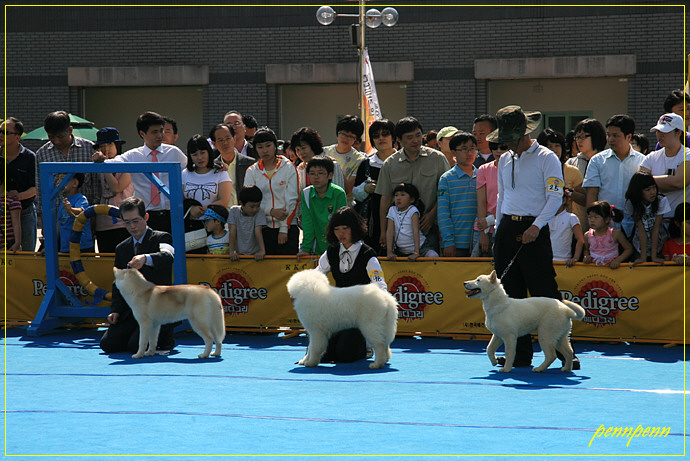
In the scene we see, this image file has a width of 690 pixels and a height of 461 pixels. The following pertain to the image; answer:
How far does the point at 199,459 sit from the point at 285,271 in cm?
469

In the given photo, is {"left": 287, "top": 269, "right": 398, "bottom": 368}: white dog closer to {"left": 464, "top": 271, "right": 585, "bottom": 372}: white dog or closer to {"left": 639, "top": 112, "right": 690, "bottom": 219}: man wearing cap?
{"left": 464, "top": 271, "right": 585, "bottom": 372}: white dog

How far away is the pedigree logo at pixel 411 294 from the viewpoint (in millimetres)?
9000

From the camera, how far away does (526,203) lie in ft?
23.5

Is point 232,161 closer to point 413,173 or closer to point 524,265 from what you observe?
point 413,173

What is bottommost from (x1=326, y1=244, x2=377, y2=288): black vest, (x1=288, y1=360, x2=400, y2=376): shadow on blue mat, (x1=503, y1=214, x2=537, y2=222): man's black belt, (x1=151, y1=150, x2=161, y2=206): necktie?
(x1=288, y1=360, x2=400, y2=376): shadow on blue mat

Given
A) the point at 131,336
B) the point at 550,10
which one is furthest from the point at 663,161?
the point at 550,10

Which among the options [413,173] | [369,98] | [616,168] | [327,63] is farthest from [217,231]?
[327,63]

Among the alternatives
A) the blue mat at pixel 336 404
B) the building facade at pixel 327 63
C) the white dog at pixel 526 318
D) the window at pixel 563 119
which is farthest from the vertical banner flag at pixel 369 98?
the white dog at pixel 526 318

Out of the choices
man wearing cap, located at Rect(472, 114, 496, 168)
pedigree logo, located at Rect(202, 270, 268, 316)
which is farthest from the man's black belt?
pedigree logo, located at Rect(202, 270, 268, 316)

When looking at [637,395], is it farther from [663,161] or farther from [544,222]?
[663,161]

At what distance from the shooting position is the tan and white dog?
308 inches

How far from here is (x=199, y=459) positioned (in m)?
4.64

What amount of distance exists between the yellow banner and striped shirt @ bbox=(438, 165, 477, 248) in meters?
0.36

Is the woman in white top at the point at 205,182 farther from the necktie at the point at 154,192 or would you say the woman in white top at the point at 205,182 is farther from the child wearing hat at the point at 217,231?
the necktie at the point at 154,192
